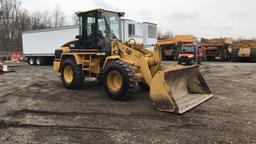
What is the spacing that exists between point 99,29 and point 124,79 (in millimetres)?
2775

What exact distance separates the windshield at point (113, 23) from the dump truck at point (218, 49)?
25.9 m

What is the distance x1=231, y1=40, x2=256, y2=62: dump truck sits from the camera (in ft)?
109

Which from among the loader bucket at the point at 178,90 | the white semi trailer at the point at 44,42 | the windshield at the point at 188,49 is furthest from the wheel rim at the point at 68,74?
the windshield at the point at 188,49

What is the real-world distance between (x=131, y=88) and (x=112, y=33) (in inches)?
106

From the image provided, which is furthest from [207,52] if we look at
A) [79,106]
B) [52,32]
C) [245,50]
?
[79,106]

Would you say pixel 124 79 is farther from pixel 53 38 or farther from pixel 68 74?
pixel 53 38

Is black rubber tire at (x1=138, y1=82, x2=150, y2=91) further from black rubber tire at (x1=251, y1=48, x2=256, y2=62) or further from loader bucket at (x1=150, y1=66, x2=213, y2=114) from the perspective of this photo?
black rubber tire at (x1=251, y1=48, x2=256, y2=62)

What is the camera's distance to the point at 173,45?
117 feet

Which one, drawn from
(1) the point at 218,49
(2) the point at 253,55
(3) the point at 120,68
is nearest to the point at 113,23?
(3) the point at 120,68

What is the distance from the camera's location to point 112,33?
36.9 ft

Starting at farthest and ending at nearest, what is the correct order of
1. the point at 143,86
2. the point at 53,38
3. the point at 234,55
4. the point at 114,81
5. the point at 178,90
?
the point at 234,55 → the point at 53,38 → the point at 143,86 → the point at 114,81 → the point at 178,90

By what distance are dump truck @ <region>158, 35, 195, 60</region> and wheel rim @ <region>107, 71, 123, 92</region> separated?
23.1 m

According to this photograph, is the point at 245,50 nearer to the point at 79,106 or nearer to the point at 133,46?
the point at 133,46

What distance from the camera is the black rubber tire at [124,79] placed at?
9.23 meters
